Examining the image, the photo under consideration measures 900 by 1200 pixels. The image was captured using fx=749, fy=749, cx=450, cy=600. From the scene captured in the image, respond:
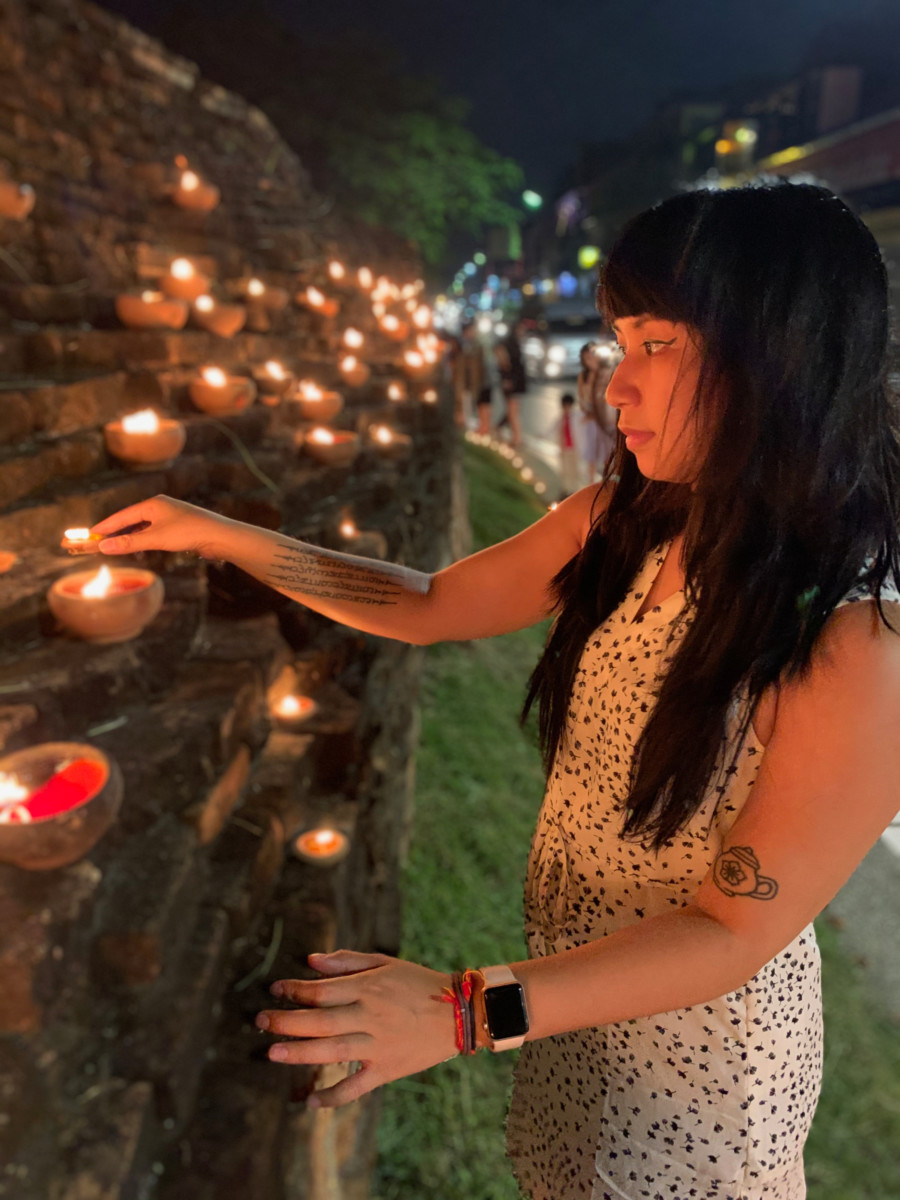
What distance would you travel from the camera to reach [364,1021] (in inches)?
36.7

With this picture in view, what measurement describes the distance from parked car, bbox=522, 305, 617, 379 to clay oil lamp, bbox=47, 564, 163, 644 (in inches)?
773

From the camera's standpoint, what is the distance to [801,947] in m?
1.31

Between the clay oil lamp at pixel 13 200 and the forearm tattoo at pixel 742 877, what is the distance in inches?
146

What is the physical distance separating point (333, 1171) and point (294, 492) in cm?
235

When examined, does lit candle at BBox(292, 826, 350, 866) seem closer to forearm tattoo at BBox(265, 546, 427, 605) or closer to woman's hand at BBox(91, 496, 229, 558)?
forearm tattoo at BBox(265, 546, 427, 605)

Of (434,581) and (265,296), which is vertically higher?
(265,296)

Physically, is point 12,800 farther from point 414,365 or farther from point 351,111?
point 351,111

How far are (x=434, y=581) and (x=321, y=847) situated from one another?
1101 mm

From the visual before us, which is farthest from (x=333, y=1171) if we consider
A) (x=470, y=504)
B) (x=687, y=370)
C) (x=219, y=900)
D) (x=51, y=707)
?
(x=470, y=504)

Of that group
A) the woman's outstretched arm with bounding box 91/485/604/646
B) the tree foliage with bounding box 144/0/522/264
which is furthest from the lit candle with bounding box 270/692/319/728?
the tree foliage with bounding box 144/0/522/264

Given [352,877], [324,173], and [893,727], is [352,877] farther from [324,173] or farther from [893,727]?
[324,173]

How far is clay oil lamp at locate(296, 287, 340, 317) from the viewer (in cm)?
558

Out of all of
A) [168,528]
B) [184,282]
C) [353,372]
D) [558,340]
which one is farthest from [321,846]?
[558,340]

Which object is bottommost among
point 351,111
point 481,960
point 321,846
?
point 481,960
